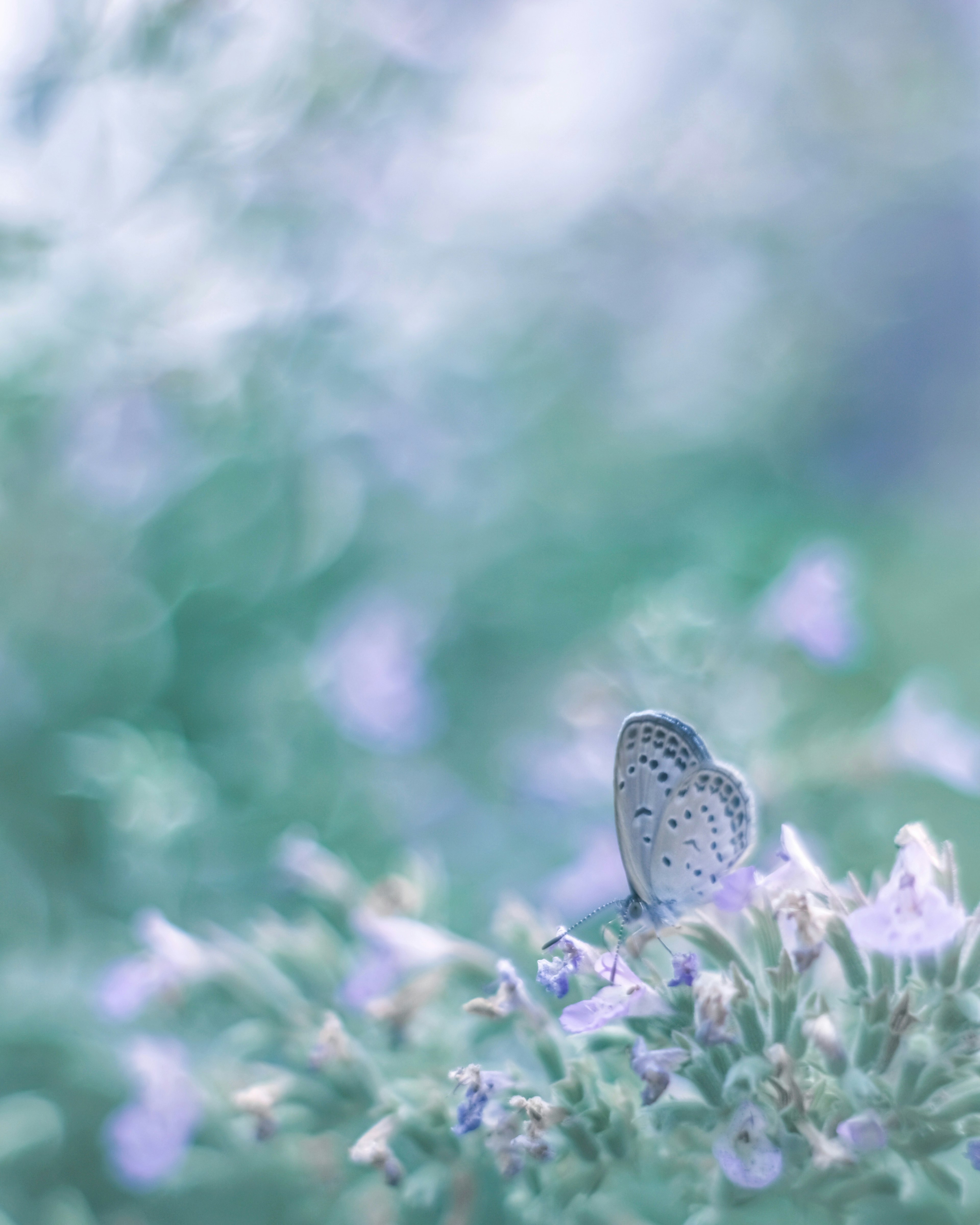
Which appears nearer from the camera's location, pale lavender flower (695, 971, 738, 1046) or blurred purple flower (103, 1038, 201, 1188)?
pale lavender flower (695, 971, 738, 1046)

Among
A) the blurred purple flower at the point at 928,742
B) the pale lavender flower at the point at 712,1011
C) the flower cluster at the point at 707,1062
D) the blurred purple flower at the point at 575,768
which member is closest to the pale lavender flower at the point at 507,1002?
the flower cluster at the point at 707,1062

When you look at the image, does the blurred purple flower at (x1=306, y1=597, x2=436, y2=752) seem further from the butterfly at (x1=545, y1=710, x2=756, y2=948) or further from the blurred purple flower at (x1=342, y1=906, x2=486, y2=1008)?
the butterfly at (x1=545, y1=710, x2=756, y2=948)

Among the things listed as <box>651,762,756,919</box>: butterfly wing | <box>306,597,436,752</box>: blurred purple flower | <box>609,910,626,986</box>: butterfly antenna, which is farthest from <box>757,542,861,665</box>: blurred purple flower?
<box>609,910,626,986</box>: butterfly antenna

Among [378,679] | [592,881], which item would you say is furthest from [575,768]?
[378,679]

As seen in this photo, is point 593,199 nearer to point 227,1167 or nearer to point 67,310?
point 67,310

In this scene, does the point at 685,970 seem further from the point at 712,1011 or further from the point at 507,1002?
the point at 507,1002

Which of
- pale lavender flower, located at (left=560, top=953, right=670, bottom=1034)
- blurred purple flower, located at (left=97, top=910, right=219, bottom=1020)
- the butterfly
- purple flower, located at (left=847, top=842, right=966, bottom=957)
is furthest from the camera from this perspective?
blurred purple flower, located at (left=97, top=910, right=219, bottom=1020)

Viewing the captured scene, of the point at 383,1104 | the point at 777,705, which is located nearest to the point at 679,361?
the point at 777,705
